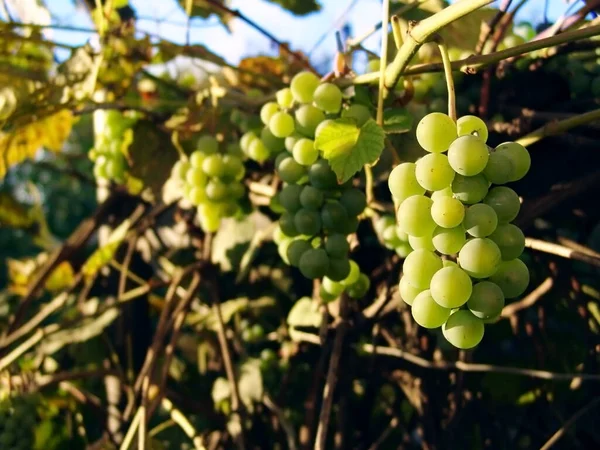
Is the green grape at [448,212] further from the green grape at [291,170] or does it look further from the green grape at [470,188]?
the green grape at [291,170]

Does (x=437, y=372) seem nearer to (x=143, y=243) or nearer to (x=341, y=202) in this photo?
(x=341, y=202)

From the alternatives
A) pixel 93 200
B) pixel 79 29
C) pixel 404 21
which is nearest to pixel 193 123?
pixel 79 29

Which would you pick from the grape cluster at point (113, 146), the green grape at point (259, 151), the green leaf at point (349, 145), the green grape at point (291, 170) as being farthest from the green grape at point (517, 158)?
the grape cluster at point (113, 146)

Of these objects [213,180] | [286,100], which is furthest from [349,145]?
[213,180]

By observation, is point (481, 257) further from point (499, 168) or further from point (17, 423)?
point (17, 423)

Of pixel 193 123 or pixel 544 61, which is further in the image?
pixel 193 123

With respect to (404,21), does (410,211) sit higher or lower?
lower
